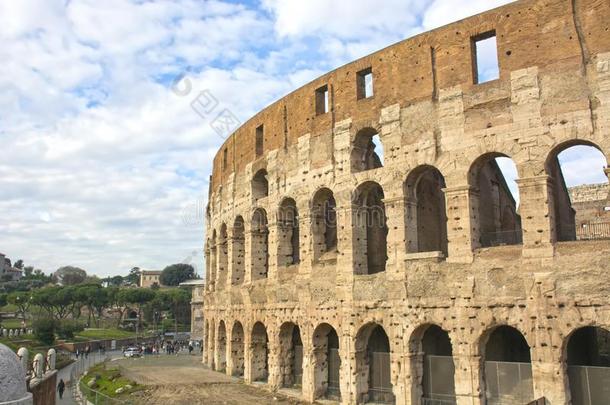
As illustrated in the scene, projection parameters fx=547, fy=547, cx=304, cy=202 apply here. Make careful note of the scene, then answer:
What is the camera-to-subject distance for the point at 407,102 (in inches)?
632

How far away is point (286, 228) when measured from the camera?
2077cm

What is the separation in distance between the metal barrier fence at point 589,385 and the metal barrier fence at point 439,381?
3127mm

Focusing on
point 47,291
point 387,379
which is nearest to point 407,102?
point 387,379

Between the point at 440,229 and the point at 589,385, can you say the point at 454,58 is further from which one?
the point at 589,385

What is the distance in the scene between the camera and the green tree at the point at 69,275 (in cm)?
11428

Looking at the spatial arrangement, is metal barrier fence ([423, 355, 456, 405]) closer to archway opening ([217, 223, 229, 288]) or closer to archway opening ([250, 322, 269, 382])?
archway opening ([250, 322, 269, 382])

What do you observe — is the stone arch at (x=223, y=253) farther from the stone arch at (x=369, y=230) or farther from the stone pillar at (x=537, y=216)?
the stone pillar at (x=537, y=216)

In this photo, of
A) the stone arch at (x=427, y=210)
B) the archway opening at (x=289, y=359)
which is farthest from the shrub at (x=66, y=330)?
the stone arch at (x=427, y=210)

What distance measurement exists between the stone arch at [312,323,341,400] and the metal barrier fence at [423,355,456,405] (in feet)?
11.0

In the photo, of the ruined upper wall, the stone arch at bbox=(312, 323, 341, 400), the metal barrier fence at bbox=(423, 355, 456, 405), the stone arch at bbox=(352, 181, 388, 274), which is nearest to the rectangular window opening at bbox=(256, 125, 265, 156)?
the ruined upper wall

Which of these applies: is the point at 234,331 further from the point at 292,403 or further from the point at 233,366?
the point at 292,403

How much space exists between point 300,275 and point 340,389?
4.01 m

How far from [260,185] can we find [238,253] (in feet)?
11.5

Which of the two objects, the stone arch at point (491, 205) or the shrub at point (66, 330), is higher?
the stone arch at point (491, 205)
